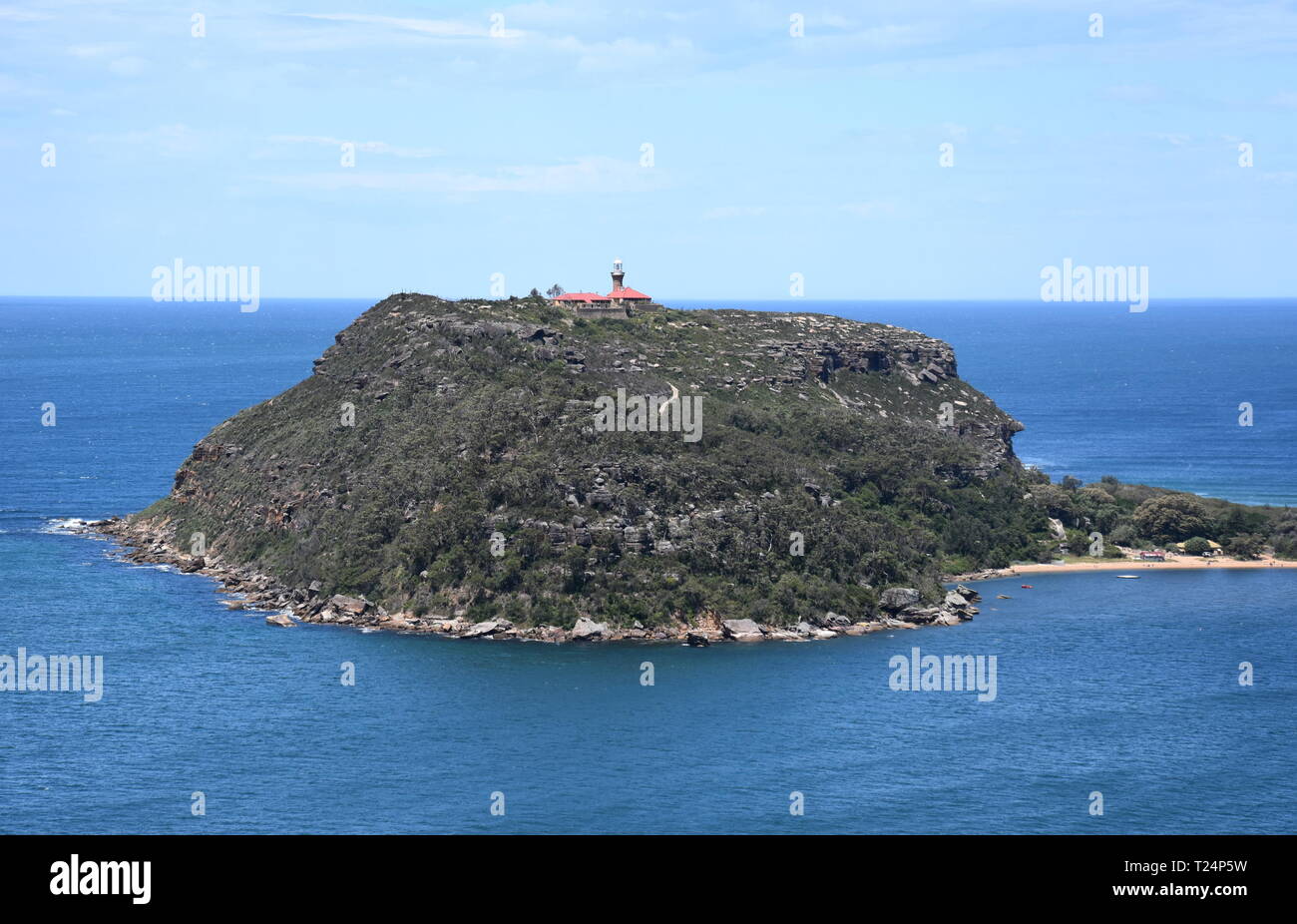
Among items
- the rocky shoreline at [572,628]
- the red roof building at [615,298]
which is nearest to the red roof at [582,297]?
the red roof building at [615,298]

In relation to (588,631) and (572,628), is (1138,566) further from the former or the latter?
(572,628)

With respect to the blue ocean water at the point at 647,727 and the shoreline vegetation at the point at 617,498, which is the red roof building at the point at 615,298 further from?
the blue ocean water at the point at 647,727

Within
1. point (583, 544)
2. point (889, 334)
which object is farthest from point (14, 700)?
point (889, 334)

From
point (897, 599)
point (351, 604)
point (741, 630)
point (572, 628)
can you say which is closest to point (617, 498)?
point (572, 628)

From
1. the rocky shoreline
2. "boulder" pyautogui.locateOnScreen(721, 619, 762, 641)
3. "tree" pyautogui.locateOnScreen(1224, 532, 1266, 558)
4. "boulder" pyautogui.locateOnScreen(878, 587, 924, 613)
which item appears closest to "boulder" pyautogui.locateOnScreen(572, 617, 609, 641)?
the rocky shoreline

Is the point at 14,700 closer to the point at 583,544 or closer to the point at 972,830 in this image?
the point at 583,544

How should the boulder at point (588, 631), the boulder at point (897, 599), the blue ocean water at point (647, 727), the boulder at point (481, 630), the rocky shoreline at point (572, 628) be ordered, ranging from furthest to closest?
the boulder at point (897, 599) → the boulder at point (481, 630) → the rocky shoreline at point (572, 628) → the boulder at point (588, 631) → the blue ocean water at point (647, 727)

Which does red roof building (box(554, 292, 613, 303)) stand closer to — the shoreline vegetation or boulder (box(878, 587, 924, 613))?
the shoreline vegetation

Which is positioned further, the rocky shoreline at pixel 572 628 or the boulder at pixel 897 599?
the boulder at pixel 897 599
